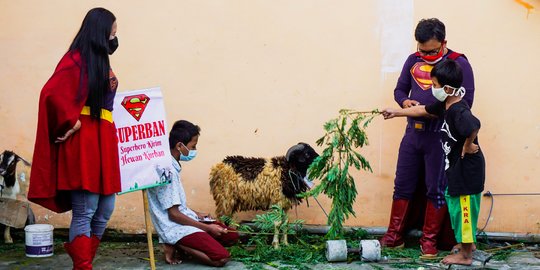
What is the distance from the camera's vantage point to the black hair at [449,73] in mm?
5766

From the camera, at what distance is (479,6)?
22.1 ft

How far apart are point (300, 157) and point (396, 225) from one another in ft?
3.36

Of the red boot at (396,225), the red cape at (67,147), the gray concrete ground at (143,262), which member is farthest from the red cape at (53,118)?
the red boot at (396,225)

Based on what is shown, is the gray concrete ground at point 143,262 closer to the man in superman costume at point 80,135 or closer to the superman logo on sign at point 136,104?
the man in superman costume at point 80,135

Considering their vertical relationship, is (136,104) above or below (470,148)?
above

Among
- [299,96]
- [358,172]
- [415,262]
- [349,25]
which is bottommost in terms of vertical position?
[415,262]

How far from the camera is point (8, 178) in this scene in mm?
6730

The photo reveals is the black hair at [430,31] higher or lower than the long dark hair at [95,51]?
higher

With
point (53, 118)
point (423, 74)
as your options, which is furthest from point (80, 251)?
point (423, 74)

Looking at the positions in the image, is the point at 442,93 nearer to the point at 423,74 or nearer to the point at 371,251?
the point at 423,74

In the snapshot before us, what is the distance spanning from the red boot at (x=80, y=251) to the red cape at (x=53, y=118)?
1.06 ft

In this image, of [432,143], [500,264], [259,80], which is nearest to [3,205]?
[259,80]

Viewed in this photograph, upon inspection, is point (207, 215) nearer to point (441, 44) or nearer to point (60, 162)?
point (60, 162)

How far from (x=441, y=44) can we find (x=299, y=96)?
4.43ft
